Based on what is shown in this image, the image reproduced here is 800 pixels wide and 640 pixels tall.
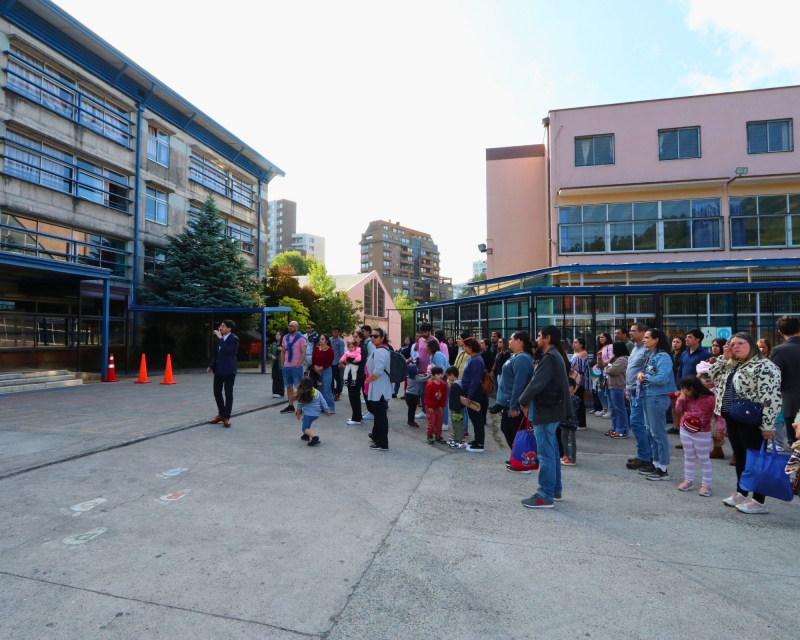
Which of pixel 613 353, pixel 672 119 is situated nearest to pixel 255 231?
pixel 672 119

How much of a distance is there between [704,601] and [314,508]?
3.14 m

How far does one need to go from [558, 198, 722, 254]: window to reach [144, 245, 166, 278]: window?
18.3 m

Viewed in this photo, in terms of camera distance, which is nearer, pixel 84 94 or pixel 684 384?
pixel 684 384

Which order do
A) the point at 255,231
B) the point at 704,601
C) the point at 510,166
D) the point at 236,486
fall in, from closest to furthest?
the point at 704,601 → the point at 236,486 → the point at 510,166 → the point at 255,231

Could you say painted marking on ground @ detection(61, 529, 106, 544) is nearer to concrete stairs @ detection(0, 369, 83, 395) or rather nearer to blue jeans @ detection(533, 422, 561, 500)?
blue jeans @ detection(533, 422, 561, 500)

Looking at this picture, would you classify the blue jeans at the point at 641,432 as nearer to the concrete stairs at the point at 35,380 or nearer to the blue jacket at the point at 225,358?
the blue jacket at the point at 225,358

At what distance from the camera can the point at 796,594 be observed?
321 cm

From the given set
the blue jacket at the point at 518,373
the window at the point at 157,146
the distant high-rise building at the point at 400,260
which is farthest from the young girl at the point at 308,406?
the distant high-rise building at the point at 400,260

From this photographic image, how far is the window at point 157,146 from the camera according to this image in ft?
77.4

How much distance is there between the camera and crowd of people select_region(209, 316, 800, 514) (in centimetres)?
486

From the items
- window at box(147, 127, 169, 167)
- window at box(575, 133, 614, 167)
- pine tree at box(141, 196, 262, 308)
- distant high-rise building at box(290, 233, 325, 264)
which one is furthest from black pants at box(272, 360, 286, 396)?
distant high-rise building at box(290, 233, 325, 264)

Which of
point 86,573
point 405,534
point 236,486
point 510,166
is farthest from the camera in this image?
point 510,166

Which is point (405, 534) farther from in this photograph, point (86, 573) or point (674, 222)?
point (674, 222)

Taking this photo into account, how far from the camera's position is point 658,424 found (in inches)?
231
